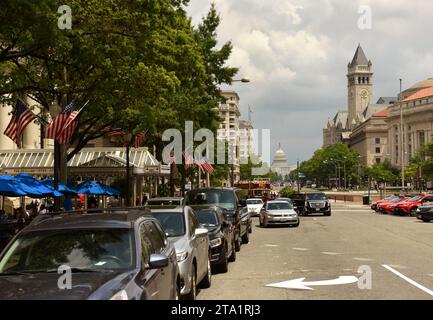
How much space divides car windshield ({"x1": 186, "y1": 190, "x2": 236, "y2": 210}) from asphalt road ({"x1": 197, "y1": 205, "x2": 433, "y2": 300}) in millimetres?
1818

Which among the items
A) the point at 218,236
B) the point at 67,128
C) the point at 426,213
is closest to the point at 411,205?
the point at 426,213

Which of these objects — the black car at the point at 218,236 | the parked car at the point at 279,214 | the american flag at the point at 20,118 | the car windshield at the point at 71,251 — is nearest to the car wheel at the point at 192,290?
the car windshield at the point at 71,251

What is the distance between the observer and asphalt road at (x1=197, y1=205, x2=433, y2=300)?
36.4ft

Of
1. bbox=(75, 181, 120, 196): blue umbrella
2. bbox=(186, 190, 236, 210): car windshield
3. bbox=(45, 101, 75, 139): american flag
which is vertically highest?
bbox=(45, 101, 75, 139): american flag

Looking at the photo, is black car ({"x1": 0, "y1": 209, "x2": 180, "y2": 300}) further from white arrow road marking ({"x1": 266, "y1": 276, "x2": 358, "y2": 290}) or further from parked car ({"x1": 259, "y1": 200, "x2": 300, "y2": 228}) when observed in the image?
parked car ({"x1": 259, "y1": 200, "x2": 300, "y2": 228})

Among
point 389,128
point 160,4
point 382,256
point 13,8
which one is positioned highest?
point 389,128

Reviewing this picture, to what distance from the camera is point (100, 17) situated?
1894 centimetres

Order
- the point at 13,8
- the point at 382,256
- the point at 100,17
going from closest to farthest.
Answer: the point at 13,8, the point at 382,256, the point at 100,17

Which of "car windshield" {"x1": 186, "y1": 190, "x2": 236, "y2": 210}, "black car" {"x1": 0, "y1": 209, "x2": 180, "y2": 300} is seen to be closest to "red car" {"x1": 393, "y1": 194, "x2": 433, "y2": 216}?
"car windshield" {"x1": 186, "y1": 190, "x2": 236, "y2": 210}

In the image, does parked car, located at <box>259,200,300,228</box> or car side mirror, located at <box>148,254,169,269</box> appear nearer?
car side mirror, located at <box>148,254,169,269</box>

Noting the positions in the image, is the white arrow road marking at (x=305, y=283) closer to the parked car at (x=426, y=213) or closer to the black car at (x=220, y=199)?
the black car at (x=220, y=199)
